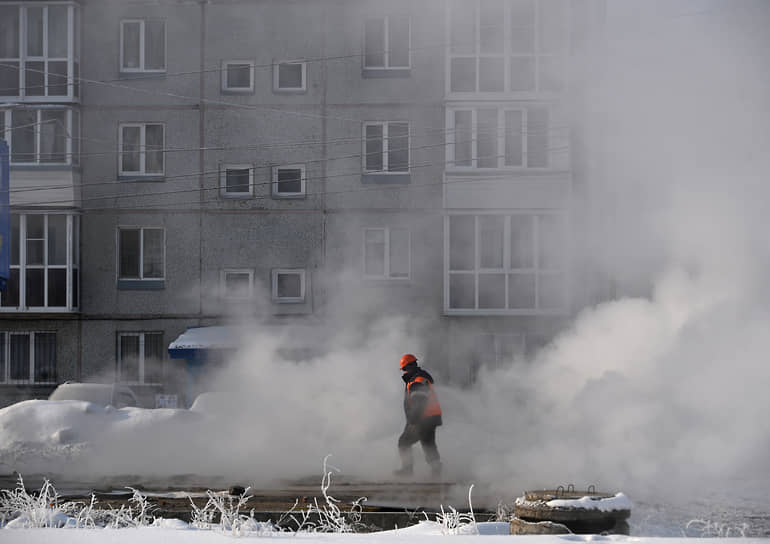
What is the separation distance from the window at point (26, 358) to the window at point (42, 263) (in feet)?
2.59

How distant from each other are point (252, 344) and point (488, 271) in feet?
17.6

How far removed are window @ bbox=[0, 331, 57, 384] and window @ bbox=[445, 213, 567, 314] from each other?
9.24 m

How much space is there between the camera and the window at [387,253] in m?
24.5

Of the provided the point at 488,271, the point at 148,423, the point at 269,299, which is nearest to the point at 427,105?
the point at 488,271

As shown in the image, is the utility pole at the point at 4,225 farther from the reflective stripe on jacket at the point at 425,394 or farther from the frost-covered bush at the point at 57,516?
the frost-covered bush at the point at 57,516

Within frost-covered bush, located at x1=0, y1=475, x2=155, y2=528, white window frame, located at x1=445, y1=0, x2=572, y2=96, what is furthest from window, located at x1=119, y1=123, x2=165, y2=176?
frost-covered bush, located at x1=0, y1=475, x2=155, y2=528

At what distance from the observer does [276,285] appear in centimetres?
2484

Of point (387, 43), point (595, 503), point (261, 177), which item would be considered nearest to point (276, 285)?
point (261, 177)

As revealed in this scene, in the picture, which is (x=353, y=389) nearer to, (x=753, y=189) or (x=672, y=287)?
(x=672, y=287)

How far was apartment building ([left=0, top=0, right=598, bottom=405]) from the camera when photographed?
Answer: 24.0 m

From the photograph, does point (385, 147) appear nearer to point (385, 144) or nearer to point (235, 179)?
point (385, 144)

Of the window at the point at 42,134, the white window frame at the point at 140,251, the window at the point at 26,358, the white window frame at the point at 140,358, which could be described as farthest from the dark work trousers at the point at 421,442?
the window at the point at 42,134

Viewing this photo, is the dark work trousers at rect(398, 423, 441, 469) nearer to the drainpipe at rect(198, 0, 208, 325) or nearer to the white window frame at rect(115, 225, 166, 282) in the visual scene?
the drainpipe at rect(198, 0, 208, 325)

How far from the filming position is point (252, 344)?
2278 centimetres
